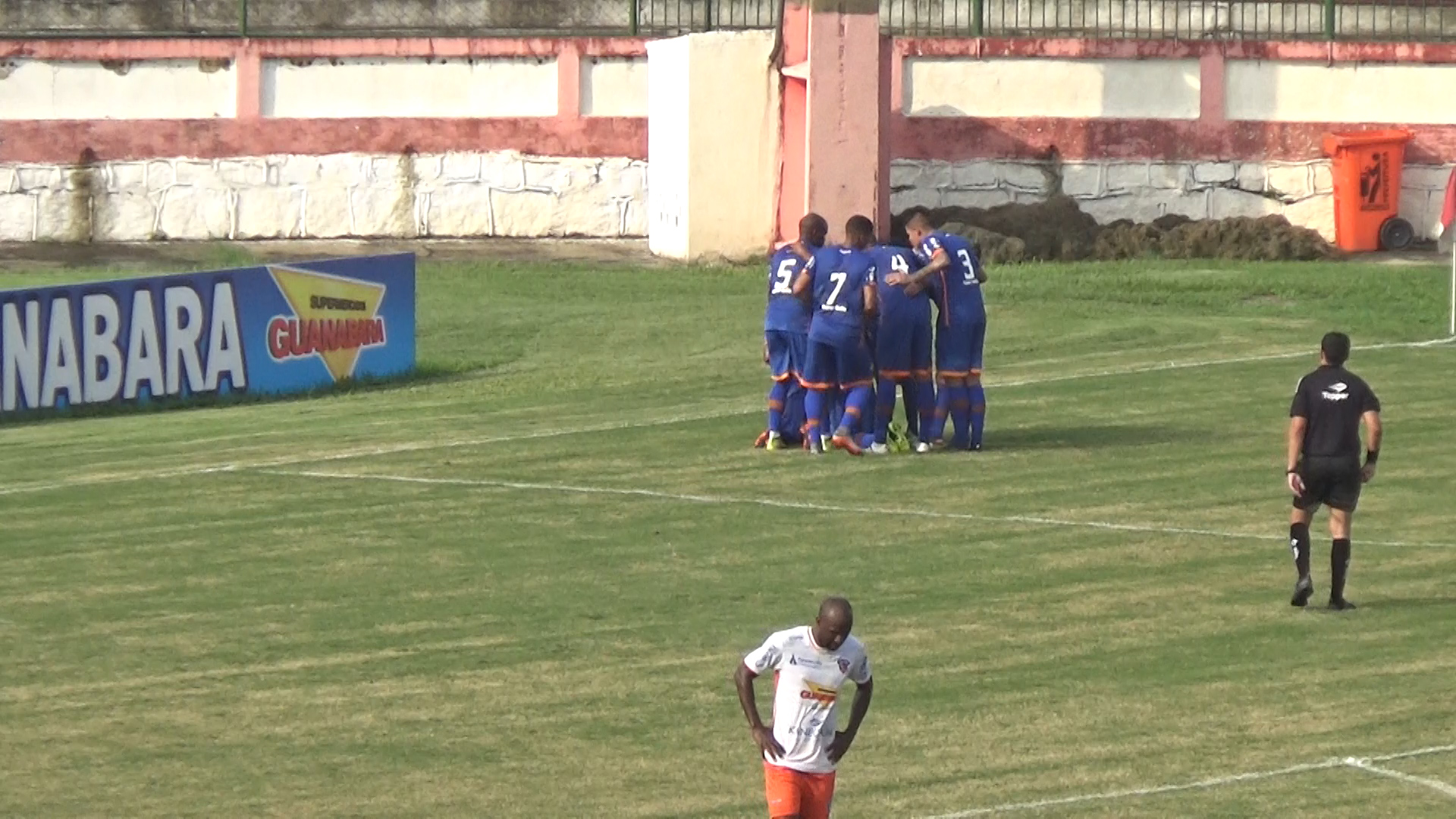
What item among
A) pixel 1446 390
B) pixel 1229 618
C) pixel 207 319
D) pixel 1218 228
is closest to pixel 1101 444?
pixel 1446 390

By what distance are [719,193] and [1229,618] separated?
18.6 m

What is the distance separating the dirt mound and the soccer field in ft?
21.7

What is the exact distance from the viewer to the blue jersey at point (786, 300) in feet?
64.8

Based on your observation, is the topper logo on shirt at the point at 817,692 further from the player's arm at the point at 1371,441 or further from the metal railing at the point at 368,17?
the metal railing at the point at 368,17

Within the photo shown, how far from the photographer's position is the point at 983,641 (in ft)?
46.5

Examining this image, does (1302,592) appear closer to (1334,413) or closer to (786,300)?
(1334,413)

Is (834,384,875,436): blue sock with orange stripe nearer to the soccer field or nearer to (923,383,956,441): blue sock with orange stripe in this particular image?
the soccer field

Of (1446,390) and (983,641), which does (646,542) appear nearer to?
(983,641)

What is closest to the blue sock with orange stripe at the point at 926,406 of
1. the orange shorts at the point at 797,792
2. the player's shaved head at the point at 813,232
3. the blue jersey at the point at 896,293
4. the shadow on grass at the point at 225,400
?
the blue jersey at the point at 896,293

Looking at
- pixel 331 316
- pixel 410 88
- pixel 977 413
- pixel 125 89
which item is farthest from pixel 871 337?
pixel 125 89

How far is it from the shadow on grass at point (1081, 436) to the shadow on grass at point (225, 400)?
7089mm

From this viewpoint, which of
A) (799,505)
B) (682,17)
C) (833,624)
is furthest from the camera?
(682,17)

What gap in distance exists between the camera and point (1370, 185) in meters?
32.8

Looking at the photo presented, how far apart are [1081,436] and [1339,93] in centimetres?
1426
